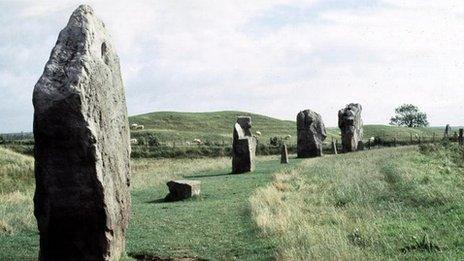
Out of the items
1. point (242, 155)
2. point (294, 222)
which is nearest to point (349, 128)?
point (242, 155)

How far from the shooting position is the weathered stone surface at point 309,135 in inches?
1875

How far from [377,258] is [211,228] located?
224 inches

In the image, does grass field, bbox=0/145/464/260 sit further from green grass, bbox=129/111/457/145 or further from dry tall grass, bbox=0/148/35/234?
green grass, bbox=129/111/457/145

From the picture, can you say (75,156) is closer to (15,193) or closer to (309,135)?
(15,193)

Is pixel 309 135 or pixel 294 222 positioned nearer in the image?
pixel 294 222

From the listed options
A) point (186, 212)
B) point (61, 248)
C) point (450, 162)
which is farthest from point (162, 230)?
point (450, 162)

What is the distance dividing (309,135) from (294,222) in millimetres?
33710

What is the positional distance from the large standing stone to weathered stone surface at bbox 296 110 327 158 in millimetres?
37105

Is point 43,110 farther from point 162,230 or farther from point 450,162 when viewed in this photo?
point 450,162

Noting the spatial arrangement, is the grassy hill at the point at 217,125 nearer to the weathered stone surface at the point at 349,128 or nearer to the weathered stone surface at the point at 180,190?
the weathered stone surface at the point at 349,128

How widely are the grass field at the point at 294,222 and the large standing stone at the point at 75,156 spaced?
1.73 m

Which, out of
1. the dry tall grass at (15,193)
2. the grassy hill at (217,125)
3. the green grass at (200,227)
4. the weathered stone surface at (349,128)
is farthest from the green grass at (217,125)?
the green grass at (200,227)

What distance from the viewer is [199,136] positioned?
82.1 metres

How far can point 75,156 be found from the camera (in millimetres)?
10336
